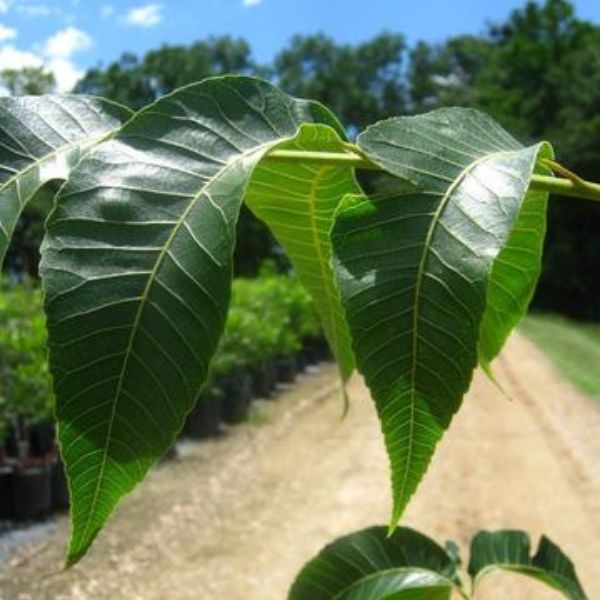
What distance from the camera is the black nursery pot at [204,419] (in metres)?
7.14

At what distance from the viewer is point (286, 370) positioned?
1037 centimetres

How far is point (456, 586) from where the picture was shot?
646 mm

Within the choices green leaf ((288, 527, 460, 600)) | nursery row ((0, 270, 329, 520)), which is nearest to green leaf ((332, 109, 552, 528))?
green leaf ((288, 527, 460, 600))

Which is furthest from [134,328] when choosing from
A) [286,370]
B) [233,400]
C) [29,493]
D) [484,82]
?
[484,82]

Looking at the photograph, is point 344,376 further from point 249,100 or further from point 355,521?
point 355,521

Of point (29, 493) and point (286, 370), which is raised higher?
point (29, 493)

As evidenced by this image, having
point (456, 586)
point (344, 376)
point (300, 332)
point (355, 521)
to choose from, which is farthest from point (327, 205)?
point (300, 332)

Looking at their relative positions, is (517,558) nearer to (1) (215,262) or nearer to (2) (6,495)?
(1) (215,262)

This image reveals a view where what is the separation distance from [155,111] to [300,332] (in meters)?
11.0

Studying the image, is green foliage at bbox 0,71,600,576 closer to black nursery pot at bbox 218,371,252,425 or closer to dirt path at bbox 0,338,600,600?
dirt path at bbox 0,338,600,600

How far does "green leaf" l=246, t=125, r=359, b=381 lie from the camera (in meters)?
0.42

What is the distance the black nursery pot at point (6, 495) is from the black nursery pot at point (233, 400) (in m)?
2.88

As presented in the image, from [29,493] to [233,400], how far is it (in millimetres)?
3053

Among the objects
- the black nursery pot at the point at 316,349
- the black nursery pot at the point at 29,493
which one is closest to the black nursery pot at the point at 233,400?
the black nursery pot at the point at 29,493
